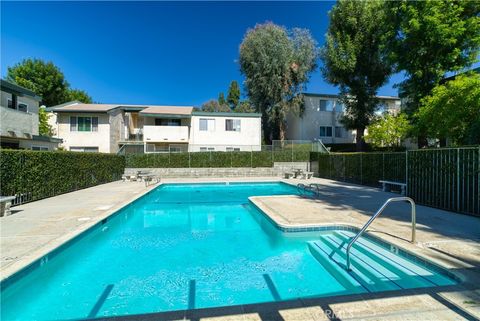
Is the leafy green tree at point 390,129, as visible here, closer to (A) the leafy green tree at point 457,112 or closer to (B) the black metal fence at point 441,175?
(A) the leafy green tree at point 457,112

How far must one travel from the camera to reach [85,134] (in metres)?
25.5

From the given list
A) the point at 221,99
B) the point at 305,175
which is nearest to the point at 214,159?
the point at 305,175

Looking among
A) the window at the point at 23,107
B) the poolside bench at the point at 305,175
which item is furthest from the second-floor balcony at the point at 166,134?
the poolside bench at the point at 305,175

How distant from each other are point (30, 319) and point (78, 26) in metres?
Result: 20.3

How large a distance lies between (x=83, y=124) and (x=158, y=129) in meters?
7.30

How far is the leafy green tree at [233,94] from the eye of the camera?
2172 inches

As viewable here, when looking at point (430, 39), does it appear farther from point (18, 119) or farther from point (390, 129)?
point (18, 119)

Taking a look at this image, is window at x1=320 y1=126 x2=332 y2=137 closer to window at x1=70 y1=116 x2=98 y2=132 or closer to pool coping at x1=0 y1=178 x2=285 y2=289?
window at x1=70 y1=116 x2=98 y2=132

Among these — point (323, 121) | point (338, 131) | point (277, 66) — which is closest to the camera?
point (277, 66)

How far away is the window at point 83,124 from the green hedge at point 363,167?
2220 centimetres

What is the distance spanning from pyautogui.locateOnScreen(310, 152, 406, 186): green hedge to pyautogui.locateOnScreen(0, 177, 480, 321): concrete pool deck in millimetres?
3756

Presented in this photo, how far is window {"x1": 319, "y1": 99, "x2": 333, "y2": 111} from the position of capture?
31.0 meters

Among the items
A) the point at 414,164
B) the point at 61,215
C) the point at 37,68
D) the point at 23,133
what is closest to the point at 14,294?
the point at 61,215

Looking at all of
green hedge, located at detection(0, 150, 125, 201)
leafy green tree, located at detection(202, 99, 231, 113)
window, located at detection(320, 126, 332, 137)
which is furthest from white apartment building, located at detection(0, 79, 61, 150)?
leafy green tree, located at detection(202, 99, 231, 113)
